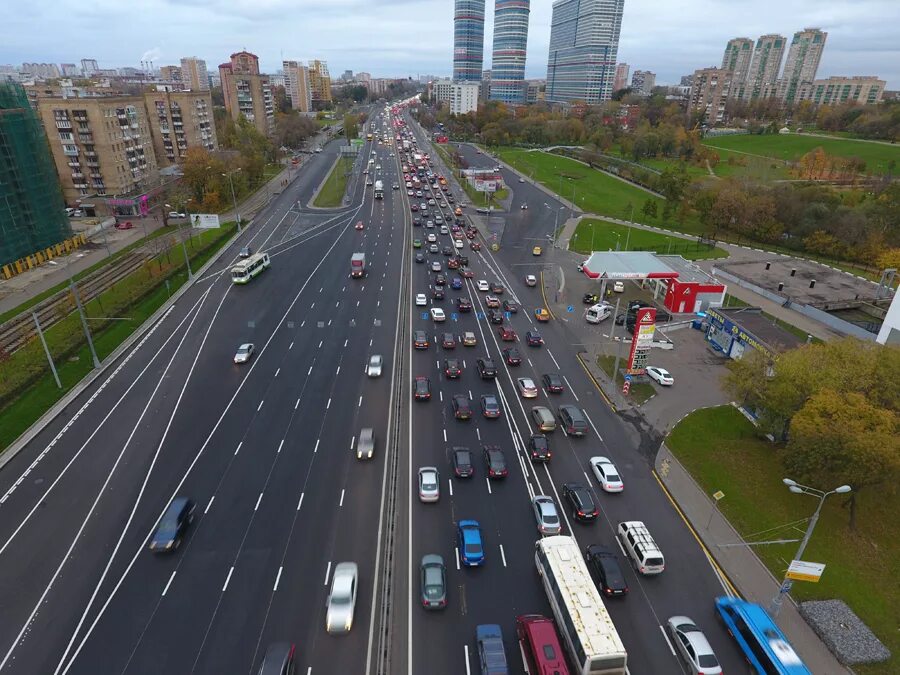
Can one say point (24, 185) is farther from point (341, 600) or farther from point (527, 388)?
point (341, 600)

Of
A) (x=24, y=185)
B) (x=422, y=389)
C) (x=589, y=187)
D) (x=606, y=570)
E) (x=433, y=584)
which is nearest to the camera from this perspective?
(x=433, y=584)

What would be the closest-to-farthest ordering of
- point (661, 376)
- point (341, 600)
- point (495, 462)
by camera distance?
1. point (341, 600)
2. point (495, 462)
3. point (661, 376)

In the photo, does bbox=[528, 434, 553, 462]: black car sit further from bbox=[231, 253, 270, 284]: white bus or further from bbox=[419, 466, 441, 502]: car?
bbox=[231, 253, 270, 284]: white bus

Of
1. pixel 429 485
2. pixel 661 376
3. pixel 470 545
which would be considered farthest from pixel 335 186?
pixel 470 545

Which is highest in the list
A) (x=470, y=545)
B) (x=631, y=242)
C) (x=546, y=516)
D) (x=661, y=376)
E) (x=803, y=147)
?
(x=803, y=147)

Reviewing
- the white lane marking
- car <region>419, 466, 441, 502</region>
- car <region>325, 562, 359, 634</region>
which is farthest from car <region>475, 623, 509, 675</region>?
the white lane marking

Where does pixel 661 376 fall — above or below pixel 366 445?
below
